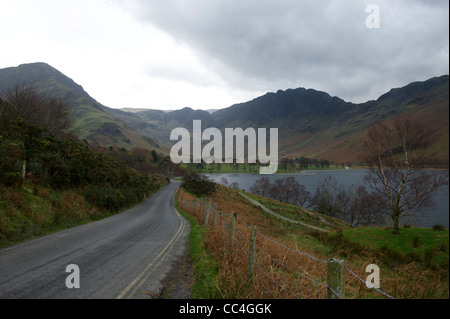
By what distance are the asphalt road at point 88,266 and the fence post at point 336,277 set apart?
14.5ft

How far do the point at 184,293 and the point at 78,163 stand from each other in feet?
70.7

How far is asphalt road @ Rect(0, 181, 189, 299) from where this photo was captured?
5613mm

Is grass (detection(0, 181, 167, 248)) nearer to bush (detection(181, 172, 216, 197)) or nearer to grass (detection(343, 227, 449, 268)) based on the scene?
grass (detection(343, 227, 449, 268))

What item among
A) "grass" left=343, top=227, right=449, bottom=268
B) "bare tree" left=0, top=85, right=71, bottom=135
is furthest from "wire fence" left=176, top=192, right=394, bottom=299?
"bare tree" left=0, top=85, right=71, bottom=135

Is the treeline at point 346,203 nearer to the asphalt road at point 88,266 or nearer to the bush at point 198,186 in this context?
the bush at point 198,186

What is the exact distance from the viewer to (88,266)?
7.43 metres

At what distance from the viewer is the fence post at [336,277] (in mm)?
3195

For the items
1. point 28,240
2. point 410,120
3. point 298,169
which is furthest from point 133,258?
point 298,169

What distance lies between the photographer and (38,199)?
15133 mm

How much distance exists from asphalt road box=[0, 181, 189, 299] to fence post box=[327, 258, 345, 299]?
14.5 feet
